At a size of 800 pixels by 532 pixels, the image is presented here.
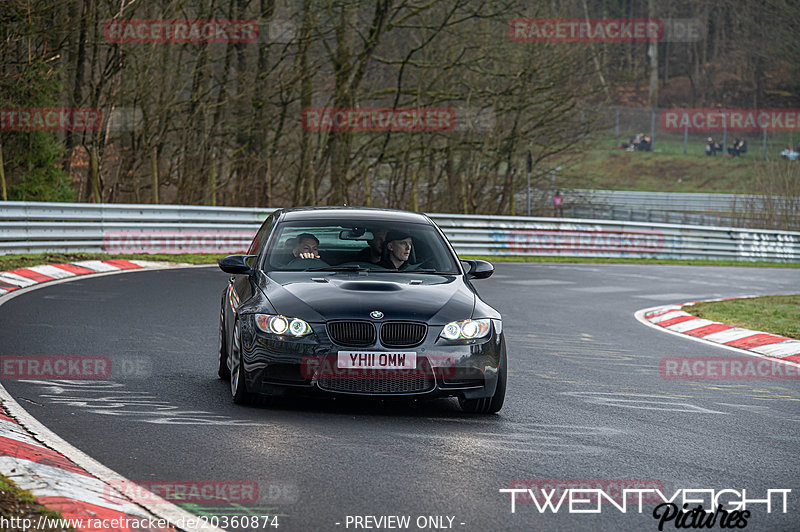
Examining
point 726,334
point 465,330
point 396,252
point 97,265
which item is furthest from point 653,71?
point 465,330

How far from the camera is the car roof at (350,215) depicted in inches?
358

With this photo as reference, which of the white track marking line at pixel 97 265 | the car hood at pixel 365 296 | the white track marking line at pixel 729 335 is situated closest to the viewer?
the car hood at pixel 365 296

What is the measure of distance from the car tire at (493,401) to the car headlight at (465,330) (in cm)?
25

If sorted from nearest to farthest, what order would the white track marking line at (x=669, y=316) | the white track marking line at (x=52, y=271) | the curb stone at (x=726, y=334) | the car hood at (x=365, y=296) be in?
1. the car hood at (x=365, y=296)
2. the curb stone at (x=726, y=334)
3. the white track marking line at (x=669, y=316)
4. the white track marking line at (x=52, y=271)

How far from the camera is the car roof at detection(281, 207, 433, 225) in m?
9.09

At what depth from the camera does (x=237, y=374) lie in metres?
7.77

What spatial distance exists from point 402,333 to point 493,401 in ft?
2.87

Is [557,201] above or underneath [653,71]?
underneath

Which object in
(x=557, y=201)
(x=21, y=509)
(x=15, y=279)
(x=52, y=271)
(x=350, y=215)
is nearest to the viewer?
(x=21, y=509)

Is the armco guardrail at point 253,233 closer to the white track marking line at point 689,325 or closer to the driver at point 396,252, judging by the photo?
the white track marking line at point 689,325

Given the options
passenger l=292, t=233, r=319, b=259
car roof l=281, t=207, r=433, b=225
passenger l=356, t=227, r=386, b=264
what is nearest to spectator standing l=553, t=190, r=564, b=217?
car roof l=281, t=207, r=433, b=225

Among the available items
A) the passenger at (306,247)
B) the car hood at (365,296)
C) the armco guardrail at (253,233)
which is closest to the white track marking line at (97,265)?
the armco guardrail at (253,233)

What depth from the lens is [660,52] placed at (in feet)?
328

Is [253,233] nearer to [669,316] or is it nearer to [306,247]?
[669,316]
